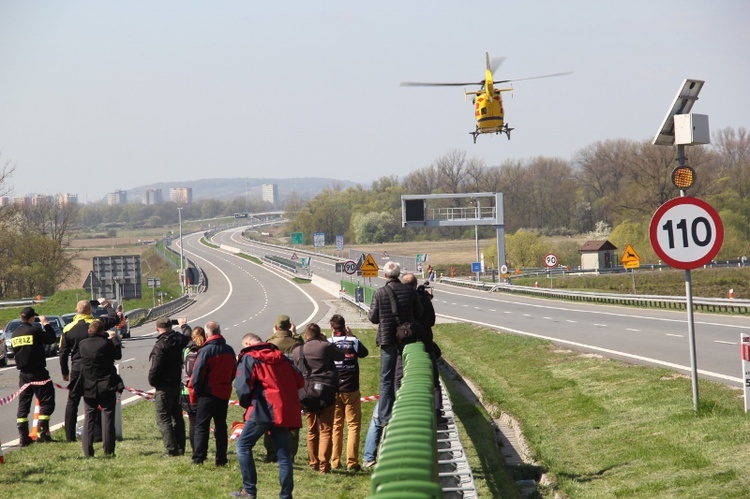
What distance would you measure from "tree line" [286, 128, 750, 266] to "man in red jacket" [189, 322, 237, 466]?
7711 cm

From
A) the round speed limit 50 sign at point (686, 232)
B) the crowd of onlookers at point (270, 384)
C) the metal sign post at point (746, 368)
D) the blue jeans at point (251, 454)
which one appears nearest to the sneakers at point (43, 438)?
the crowd of onlookers at point (270, 384)

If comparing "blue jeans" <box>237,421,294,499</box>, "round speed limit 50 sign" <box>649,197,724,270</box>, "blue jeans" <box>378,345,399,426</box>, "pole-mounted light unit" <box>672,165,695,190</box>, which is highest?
"pole-mounted light unit" <box>672,165,695,190</box>

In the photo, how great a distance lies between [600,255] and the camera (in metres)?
82.8

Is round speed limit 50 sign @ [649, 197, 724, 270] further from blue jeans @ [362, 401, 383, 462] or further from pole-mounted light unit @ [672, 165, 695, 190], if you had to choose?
blue jeans @ [362, 401, 383, 462]

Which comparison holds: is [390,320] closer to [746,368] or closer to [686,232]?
[686,232]

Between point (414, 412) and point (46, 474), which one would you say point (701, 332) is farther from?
point (414, 412)

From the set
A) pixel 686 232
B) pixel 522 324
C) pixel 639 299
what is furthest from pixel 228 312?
pixel 686 232

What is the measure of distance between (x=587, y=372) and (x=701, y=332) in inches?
471

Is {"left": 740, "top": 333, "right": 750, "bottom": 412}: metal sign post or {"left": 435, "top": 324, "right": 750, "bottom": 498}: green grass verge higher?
{"left": 740, "top": 333, "right": 750, "bottom": 412}: metal sign post

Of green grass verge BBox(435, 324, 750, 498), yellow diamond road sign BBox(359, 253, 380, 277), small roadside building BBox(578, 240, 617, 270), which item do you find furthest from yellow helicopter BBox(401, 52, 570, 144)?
small roadside building BBox(578, 240, 617, 270)

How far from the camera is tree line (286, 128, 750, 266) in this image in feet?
306

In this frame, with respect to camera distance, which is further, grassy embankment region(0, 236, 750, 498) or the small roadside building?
the small roadside building

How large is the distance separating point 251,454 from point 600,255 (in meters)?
75.4

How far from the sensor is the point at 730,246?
85.8 metres
